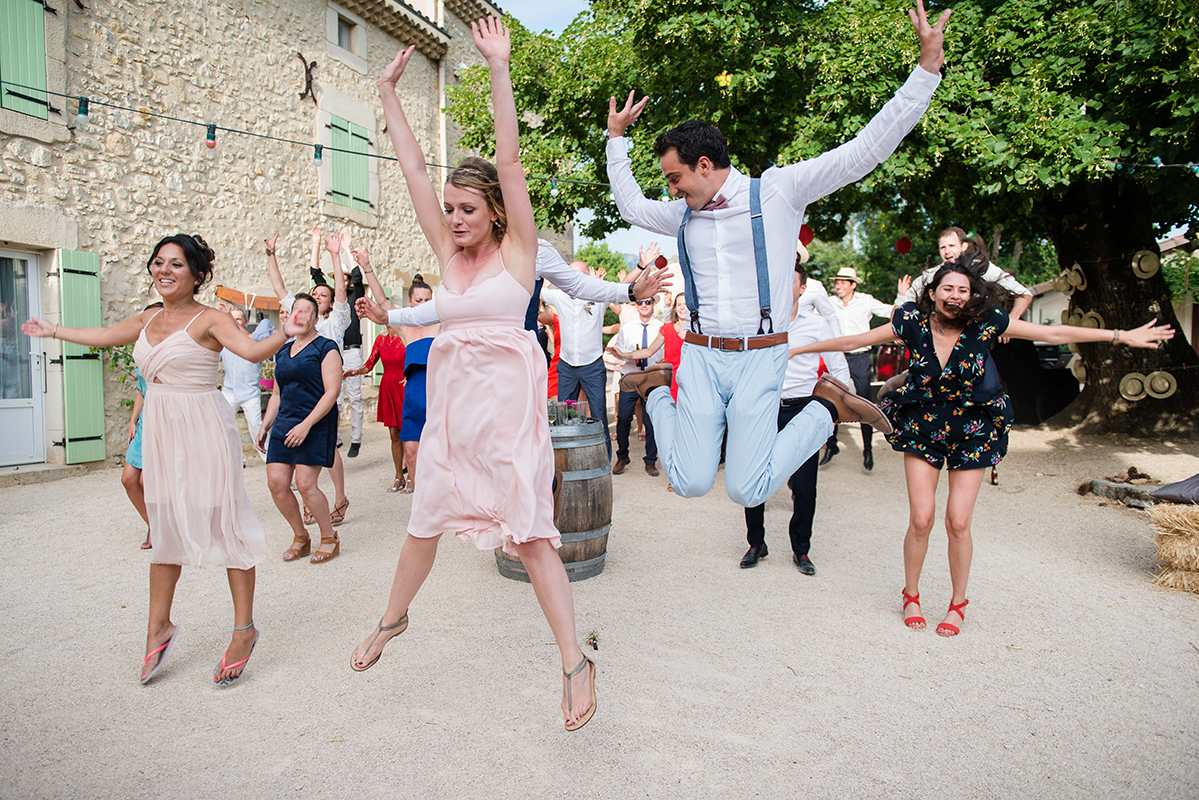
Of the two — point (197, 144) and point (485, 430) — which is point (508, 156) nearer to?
point (485, 430)

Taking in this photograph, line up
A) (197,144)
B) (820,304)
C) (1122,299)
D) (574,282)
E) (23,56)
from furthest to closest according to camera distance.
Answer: (197,144) < (1122,299) < (23,56) < (820,304) < (574,282)

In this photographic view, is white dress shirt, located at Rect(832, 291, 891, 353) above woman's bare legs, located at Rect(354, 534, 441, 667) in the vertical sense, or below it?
above

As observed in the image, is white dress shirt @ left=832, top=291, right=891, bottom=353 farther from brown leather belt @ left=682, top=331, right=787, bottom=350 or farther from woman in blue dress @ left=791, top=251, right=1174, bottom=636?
brown leather belt @ left=682, top=331, right=787, bottom=350

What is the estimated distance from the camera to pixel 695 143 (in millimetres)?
3326

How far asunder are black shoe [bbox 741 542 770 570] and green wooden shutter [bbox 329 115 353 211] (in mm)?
11094

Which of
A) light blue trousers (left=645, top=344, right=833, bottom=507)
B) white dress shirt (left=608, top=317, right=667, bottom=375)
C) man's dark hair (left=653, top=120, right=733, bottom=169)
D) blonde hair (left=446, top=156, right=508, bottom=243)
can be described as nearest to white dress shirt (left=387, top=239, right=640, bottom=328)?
light blue trousers (left=645, top=344, right=833, bottom=507)

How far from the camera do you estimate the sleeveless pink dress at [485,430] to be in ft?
8.46

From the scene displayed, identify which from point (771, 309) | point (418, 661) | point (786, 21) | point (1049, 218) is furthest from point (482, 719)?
point (1049, 218)

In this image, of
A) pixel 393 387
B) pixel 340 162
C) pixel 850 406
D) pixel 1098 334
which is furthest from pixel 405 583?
pixel 340 162

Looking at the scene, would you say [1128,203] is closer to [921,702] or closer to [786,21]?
[786,21]

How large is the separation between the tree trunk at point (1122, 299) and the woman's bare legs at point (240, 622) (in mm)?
11165

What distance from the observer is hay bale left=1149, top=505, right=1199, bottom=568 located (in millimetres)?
4434

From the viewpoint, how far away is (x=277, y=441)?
5.06m

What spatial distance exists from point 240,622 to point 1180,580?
208 inches
